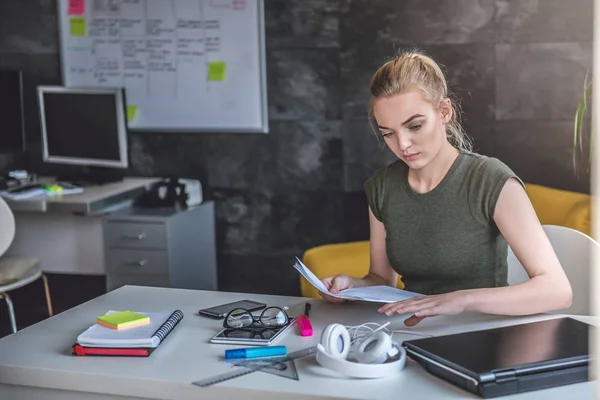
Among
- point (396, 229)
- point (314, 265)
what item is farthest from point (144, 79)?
point (396, 229)

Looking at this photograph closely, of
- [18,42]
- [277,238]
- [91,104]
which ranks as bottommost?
[277,238]

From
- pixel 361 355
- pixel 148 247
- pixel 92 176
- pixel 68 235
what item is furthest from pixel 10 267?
pixel 361 355

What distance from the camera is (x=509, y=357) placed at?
159cm

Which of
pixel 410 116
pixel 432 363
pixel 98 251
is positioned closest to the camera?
pixel 432 363

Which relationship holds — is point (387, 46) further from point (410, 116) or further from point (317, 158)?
point (410, 116)

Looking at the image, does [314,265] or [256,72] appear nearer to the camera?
[314,265]

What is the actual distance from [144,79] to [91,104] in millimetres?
378

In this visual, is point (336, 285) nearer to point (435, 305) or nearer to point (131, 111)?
point (435, 305)

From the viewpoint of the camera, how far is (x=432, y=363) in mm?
1617

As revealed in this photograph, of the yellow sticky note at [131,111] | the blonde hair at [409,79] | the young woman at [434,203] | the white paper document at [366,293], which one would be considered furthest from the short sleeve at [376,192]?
the yellow sticky note at [131,111]

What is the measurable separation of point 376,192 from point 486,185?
0.33 metres

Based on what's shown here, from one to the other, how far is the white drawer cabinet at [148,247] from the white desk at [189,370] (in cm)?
183

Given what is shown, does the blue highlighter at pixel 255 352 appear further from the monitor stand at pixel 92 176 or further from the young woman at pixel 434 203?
the monitor stand at pixel 92 176

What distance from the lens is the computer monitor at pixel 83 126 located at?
425cm
